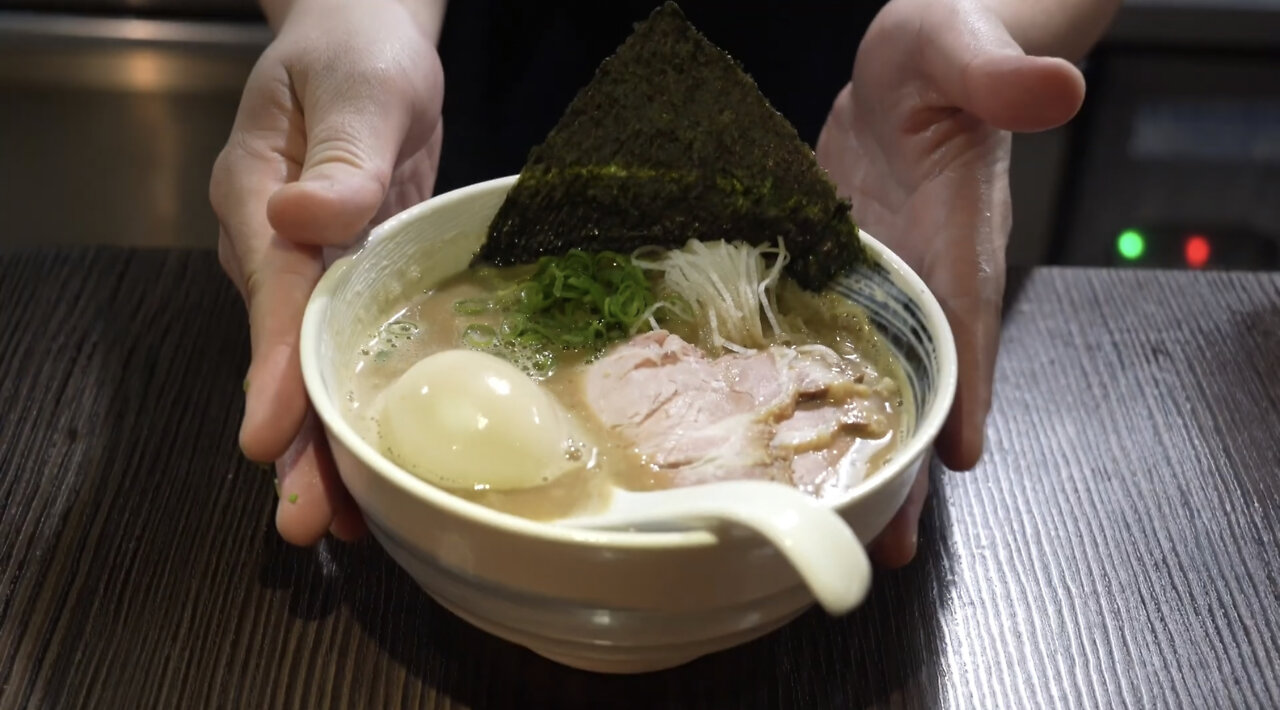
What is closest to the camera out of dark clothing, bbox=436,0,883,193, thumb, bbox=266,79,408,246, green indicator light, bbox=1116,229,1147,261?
thumb, bbox=266,79,408,246

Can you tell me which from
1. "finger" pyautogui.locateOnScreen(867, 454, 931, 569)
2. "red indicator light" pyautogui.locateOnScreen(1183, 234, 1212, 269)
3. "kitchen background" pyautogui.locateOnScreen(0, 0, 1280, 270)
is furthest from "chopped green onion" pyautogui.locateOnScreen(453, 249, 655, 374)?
"red indicator light" pyautogui.locateOnScreen(1183, 234, 1212, 269)

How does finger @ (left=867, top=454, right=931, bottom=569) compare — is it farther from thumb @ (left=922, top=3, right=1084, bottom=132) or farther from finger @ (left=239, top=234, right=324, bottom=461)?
finger @ (left=239, top=234, right=324, bottom=461)

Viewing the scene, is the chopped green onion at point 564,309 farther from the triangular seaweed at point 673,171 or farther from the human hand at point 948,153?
the human hand at point 948,153

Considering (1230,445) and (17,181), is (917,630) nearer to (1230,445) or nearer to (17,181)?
(1230,445)

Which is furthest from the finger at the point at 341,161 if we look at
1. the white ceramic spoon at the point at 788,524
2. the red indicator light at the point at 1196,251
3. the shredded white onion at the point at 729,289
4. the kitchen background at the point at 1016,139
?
the red indicator light at the point at 1196,251

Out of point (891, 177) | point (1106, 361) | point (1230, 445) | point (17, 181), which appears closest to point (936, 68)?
point (891, 177)
